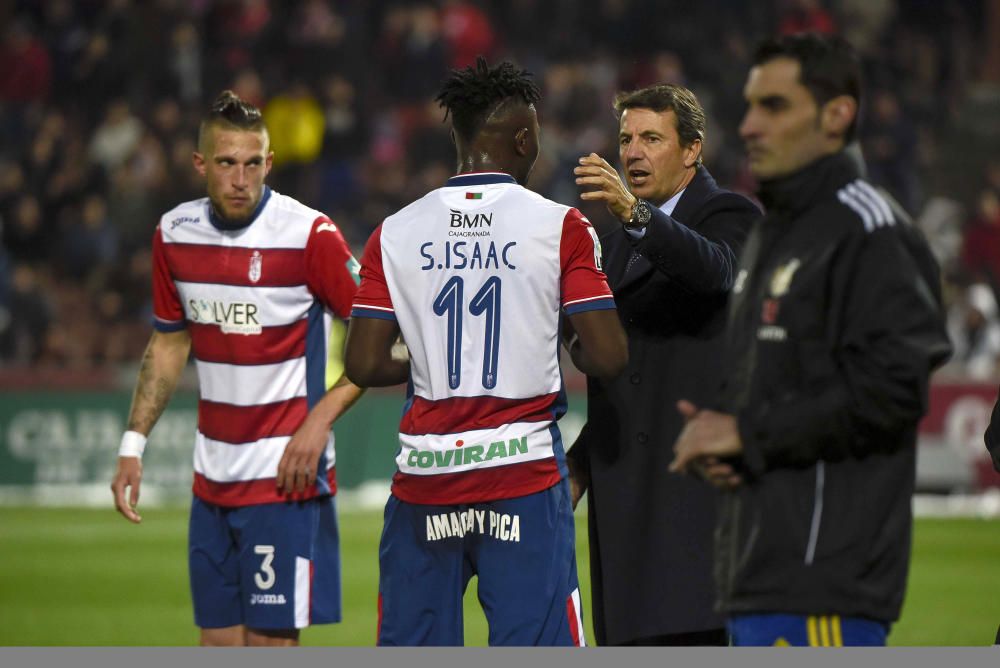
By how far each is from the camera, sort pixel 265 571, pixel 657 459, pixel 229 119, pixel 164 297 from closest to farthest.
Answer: pixel 657 459 → pixel 265 571 → pixel 229 119 → pixel 164 297

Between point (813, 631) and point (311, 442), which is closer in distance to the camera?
point (813, 631)

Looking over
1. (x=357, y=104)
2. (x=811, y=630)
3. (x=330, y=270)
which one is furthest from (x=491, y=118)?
(x=357, y=104)

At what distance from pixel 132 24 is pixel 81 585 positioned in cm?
1187

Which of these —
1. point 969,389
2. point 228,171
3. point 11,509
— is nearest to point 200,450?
point 228,171

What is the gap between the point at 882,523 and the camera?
3.68 meters

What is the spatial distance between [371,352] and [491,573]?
797mm

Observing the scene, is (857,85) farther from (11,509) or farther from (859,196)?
(11,509)

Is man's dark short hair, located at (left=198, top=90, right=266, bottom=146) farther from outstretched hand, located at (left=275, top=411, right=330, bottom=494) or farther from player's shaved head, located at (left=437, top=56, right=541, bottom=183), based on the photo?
player's shaved head, located at (left=437, top=56, right=541, bottom=183)

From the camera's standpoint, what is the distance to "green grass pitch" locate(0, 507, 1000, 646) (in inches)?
382

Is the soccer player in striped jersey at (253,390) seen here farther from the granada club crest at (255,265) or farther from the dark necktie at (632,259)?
the dark necktie at (632,259)

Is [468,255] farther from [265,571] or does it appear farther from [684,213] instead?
[265,571]

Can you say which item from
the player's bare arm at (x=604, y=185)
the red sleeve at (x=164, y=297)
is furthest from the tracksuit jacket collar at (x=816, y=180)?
the red sleeve at (x=164, y=297)

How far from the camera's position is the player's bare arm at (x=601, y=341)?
4816mm

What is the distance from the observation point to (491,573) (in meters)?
4.87
